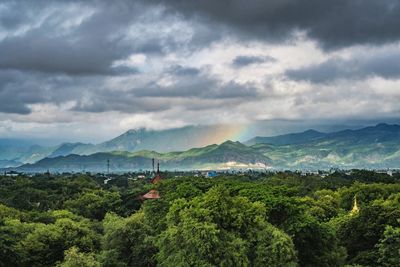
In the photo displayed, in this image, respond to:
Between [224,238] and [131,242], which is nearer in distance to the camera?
[224,238]

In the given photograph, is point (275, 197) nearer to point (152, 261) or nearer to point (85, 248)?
point (152, 261)

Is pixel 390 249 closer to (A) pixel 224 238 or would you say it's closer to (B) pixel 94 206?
(A) pixel 224 238

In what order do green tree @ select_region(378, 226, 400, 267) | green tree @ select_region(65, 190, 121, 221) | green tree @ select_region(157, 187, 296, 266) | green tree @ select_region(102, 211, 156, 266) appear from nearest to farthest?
green tree @ select_region(157, 187, 296, 266)
green tree @ select_region(378, 226, 400, 267)
green tree @ select_region(102, 211, 156, 266)
green tree @ select_region(65, 190, 121, 221)

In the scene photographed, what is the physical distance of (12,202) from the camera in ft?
340

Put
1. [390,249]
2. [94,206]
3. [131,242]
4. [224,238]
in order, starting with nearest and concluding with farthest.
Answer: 1. [224,238]
2. [390,249]
3. [131,242]
4. [94,206]

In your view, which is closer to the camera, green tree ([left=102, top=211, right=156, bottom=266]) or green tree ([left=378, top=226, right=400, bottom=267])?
green tree ([left=378, top=226, right=400, bottom=267])

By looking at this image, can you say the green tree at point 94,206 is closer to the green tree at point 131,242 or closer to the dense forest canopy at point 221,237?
the dense forest canopy at point 221,237

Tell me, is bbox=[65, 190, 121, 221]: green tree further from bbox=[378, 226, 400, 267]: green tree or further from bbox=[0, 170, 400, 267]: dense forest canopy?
bbox=[378, 226, 400, 267]: green tree

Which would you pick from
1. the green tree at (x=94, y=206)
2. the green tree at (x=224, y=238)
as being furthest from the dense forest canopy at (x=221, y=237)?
the green tree at (x=94, y=206)

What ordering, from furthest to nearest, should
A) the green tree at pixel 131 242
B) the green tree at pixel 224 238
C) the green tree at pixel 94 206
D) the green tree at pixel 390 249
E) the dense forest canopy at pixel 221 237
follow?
the green tree at pixel 94 206, the green tree at pixel 131 242, the green tree at pixel 390 249, the dense forest canopy at pixel 221 237, the green tree at pixel 224 238

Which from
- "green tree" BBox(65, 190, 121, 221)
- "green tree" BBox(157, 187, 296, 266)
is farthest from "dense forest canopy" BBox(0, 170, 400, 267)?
"green tree" BBox(65, 190, 121, 221)

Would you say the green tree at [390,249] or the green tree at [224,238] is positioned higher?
the green tree at [224,238]

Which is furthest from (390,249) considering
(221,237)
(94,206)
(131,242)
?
(94,206)

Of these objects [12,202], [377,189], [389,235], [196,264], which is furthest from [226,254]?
[12,202]
